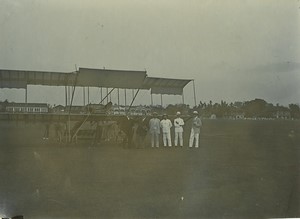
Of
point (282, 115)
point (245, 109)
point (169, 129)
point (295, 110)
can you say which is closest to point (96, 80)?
point (169, 129)

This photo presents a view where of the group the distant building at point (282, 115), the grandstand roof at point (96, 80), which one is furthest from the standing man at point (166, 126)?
the distant building at point (282, 115)

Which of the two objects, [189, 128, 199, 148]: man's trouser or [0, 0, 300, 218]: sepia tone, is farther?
[189, 128, 199, 148]: man's trouser

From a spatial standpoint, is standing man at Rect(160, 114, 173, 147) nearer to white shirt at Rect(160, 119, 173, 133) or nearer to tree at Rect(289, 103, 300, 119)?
white shirt at Rect(160, 119, 173, 133)

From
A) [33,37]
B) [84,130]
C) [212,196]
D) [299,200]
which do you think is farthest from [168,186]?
[33,37]

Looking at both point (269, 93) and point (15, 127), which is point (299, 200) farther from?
point (15, 127)

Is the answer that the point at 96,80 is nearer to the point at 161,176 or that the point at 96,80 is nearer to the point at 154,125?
the point at 154,125

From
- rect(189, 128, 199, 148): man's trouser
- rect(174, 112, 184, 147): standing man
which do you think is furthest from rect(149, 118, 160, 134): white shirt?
→ rect(189, 128, 199, 148): man's trouser
